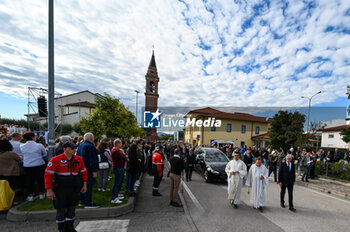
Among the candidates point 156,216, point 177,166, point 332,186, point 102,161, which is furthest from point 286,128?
point 102,161

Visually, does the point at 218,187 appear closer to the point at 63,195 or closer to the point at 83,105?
the point at 63,195

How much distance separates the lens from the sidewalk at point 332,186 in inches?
311

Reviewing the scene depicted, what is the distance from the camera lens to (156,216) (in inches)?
187

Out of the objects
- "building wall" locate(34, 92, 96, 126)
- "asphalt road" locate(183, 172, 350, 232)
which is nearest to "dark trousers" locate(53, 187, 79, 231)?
"asphalt road" locate(183, 172, 350, 232)

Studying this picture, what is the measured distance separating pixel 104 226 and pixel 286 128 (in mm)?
29244

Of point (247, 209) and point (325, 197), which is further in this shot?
point (325, 197)

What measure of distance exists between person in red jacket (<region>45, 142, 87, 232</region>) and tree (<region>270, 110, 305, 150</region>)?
28.8 meters

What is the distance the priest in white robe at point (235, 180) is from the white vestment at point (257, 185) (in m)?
0.27

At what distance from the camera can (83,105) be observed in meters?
51.7

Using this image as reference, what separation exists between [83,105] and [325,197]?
55033 mm

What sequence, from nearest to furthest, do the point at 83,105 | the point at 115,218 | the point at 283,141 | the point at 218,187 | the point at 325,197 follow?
the point at 115,218 < the point at 325,197 < the point at 218,187 < the point at 283,141 < the point at 83,105

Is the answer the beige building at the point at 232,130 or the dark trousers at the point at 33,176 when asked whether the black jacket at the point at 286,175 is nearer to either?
the dark trousers at the point at 33,176

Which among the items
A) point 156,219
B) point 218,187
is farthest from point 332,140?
point 156,219

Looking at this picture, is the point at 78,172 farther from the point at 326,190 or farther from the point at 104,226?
the point at 326,190
